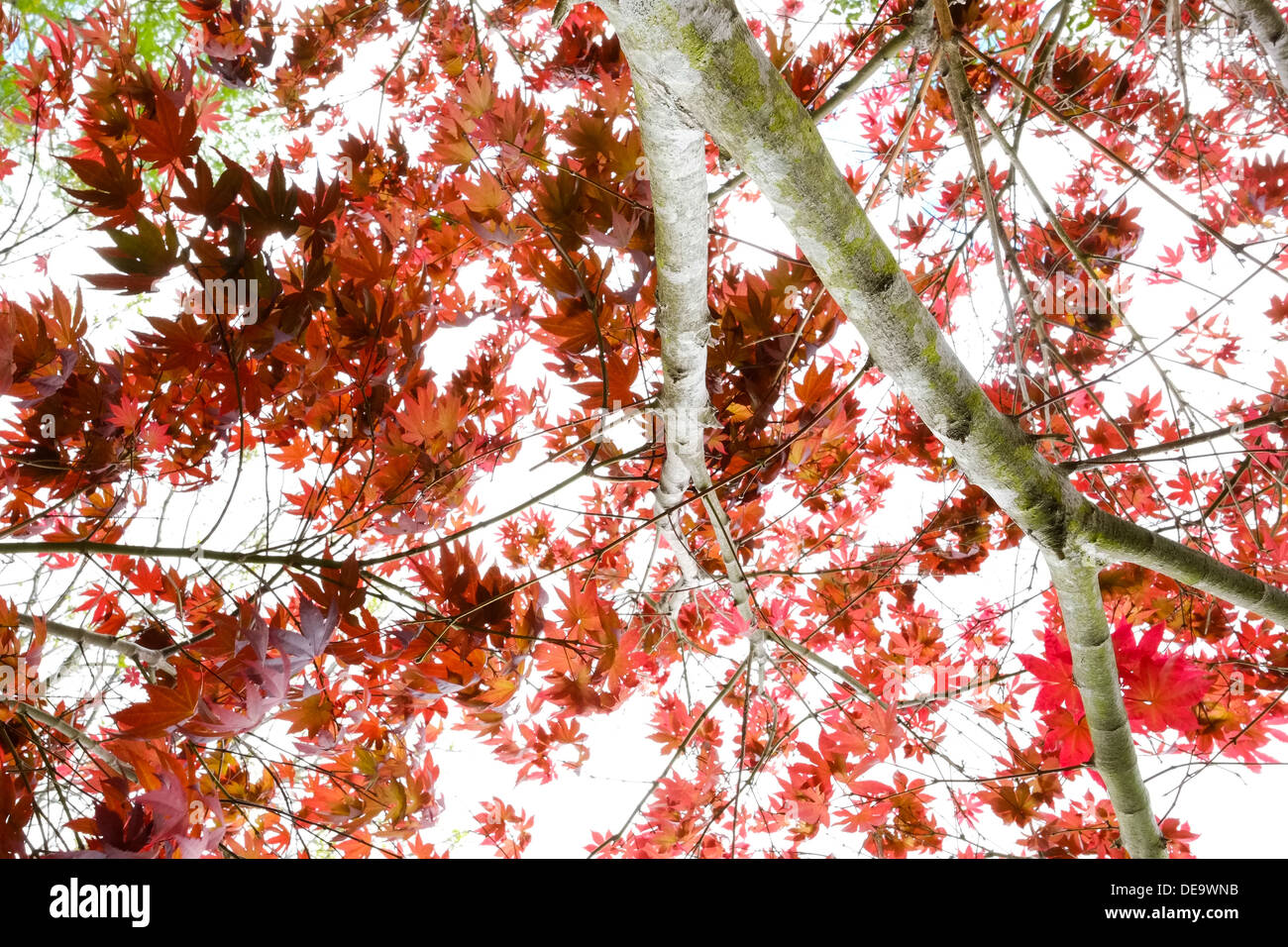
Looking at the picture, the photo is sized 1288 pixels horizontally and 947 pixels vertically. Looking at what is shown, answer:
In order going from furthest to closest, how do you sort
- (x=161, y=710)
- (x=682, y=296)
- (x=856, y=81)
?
1. (x=856, y=81)
2. (x=682, y=296)
3. (x=161, y=710)

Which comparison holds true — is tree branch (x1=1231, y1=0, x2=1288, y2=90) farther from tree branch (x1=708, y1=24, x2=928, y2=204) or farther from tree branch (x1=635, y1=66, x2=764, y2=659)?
tree branch (x1=635, y1=66, x2=764, y2=659)

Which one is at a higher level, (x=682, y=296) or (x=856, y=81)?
(x=856, y=81)

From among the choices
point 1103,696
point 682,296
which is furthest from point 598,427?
point 1103,696

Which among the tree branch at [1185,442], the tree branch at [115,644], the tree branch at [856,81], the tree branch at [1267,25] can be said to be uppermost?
the tree branch at [1267,25]

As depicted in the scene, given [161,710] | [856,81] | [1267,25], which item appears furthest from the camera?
[1267,25]

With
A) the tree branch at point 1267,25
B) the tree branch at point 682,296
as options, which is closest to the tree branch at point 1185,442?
the tree branch at point 682,296

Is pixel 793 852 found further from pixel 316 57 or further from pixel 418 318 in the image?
pixel 316 57

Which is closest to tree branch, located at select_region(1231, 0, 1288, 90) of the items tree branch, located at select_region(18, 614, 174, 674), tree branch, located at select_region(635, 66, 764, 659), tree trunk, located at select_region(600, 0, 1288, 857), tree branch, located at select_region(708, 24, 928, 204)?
tree branch, located at select_region(708, 24, 928, 204)

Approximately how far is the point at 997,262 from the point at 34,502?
2.29 m

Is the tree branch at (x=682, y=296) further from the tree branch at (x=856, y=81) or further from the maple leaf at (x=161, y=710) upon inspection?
the maple leaf at (x=161, y=710)

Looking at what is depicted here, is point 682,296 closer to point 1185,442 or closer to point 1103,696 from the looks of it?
point 1185,442

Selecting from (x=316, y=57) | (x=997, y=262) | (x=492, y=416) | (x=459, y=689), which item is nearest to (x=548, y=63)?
(x=316, y=57)

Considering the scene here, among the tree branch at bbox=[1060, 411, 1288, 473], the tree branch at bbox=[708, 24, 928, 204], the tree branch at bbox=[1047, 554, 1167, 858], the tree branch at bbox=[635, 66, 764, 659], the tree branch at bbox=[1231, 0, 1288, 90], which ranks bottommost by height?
the tree branch at bbox=[1047, 554, 1167, 858]
